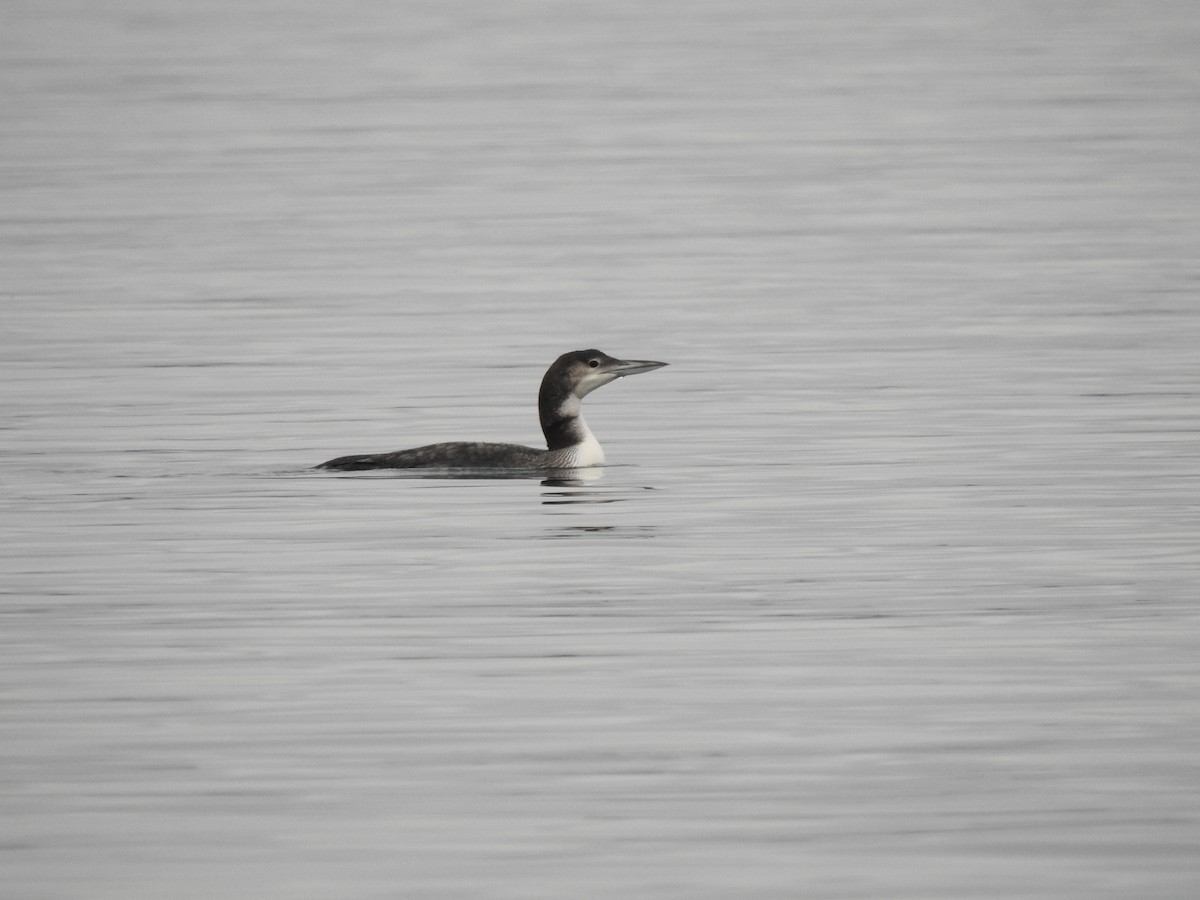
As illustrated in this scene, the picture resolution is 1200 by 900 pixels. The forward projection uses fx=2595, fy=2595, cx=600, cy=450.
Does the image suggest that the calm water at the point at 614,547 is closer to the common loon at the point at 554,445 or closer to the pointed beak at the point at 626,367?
the common loon at the point at 554,445

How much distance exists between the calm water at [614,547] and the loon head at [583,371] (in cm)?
61

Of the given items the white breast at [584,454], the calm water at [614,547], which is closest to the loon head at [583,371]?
the white breast at [584,454]

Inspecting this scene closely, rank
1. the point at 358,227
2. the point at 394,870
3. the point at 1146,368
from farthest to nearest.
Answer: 1. the point at 358,227
2. the point at 1146,368
3. the point at 394,870

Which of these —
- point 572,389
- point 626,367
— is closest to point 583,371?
point 572,389

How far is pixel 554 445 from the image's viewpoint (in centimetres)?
1434

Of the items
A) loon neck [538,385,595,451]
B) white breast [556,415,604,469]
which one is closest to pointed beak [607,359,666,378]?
loon neck [538,385,595,451]

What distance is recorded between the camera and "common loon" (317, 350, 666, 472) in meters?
13.7

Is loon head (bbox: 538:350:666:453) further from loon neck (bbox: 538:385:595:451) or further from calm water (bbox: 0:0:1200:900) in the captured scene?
calm water (bbox: 0:0:1200:900)

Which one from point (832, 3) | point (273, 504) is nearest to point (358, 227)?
point (273, 504)

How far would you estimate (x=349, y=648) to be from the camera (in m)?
9.25

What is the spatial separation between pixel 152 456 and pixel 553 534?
330cm

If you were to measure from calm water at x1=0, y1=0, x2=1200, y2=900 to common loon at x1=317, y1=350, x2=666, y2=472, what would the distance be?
0.16 meters

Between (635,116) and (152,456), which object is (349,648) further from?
(635,116)

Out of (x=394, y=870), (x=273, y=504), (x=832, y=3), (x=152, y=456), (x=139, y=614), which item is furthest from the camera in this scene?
(x=832, y=3)
